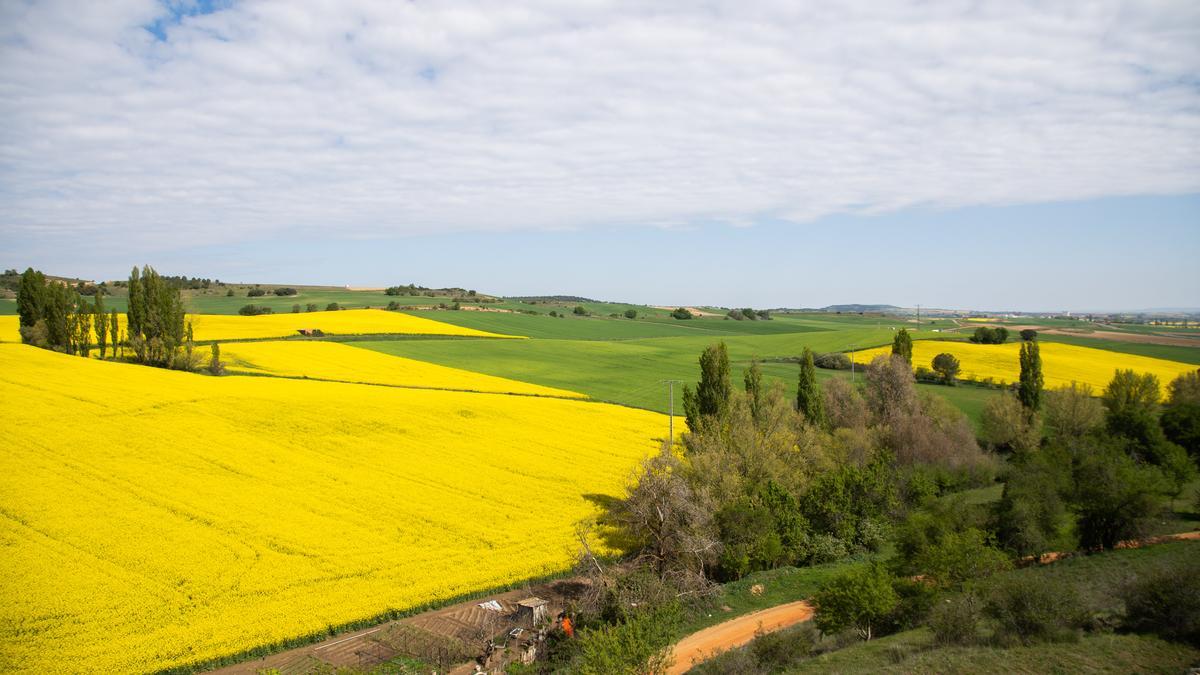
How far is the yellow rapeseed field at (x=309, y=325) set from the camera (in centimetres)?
7575

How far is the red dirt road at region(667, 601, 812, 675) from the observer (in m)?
22.8

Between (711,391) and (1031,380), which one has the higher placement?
(1031,380)

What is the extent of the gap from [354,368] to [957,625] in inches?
2155

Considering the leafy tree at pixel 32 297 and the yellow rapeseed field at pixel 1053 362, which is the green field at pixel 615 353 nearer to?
the yellow rapeseed field at pixel 1053 362

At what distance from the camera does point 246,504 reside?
1169 inches

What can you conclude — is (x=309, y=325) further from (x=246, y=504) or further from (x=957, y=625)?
(x=957, y=625)

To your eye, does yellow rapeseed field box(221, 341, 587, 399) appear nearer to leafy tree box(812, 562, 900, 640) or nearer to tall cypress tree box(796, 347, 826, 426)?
tall cypress tree box(796, 347, 826, 426)

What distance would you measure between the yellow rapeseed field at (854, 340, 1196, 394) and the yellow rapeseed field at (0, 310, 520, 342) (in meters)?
57.6

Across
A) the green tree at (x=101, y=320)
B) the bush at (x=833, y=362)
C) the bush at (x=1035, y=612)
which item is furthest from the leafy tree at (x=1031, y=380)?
the green tree at (x=101, y=320)

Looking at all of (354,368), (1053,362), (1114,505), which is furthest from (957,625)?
(1053,362)

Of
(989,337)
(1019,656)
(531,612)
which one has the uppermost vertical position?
(989,337)

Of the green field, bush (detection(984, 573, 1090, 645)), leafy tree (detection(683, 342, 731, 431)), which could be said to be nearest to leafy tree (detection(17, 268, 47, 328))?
the green field

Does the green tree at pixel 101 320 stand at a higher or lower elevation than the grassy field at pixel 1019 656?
higher

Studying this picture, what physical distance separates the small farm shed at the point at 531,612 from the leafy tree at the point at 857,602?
971 cm
